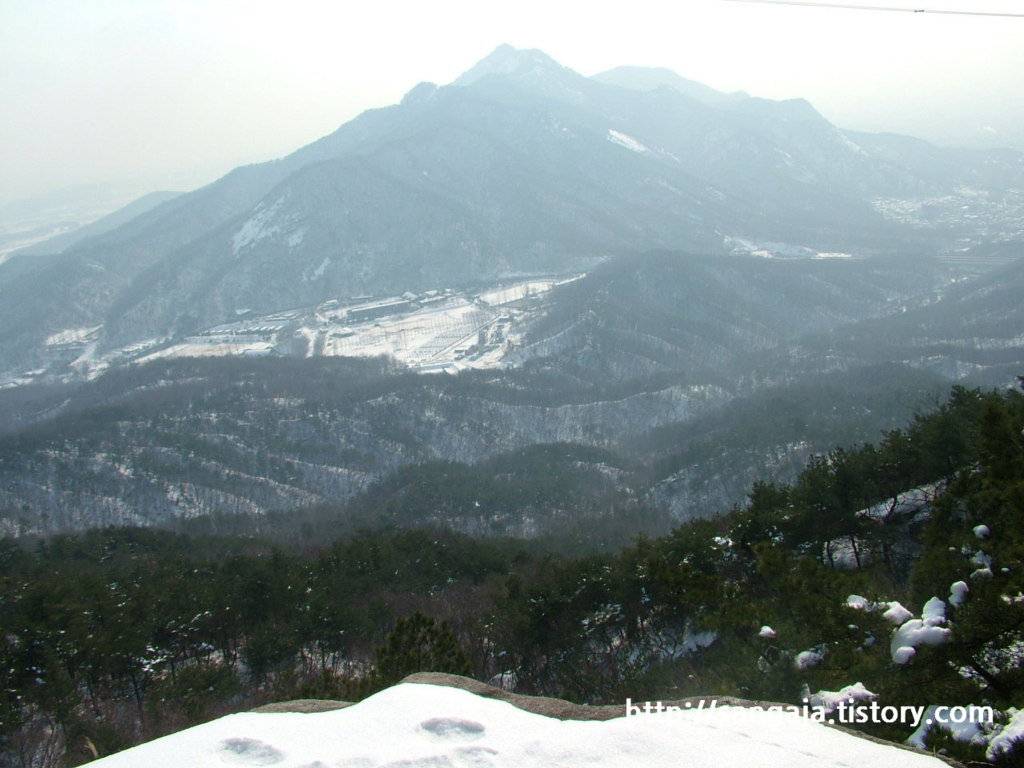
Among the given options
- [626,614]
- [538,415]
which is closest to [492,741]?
[626,614]

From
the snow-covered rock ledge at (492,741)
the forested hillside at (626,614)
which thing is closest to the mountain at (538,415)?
the forested hillside at (626,614)

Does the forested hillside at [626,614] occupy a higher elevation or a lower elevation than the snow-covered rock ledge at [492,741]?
lower

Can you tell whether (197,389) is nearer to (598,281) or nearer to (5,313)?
(598,281)

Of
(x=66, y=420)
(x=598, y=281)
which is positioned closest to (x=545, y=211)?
(x=598, y=281)

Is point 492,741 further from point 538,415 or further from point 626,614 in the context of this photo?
point 538,415

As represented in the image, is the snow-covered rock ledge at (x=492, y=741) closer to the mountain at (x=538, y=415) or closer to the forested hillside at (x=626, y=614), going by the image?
the forested hillside at (x=626, y=614)

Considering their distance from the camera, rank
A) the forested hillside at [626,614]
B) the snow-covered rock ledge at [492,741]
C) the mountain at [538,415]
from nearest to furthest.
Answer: the snow-covered rock ledge at [492,741] → the forested hillside at [626,614] → the mountain at [538,415]

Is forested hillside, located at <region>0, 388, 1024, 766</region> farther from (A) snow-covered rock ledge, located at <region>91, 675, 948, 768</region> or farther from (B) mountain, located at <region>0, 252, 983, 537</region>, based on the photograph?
(B) mountain, located at <region>0, 252, 983, 537</region>
